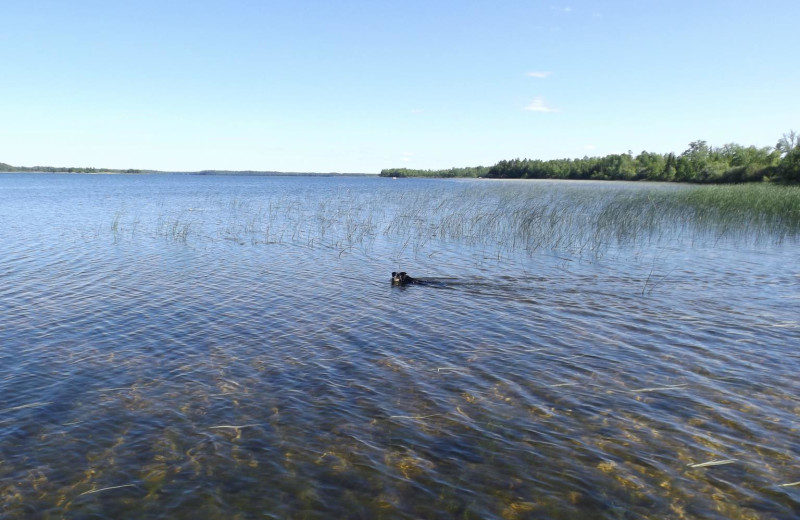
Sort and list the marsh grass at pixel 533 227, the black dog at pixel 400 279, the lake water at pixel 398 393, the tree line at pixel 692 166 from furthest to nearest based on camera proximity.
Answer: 1. the tree line at pixel 692 166
2. the marsh grass at pixel 533 227
3. the black dog at pixel 400 279
4. the lake water at pixel 398 393

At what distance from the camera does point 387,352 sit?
932 centimetres

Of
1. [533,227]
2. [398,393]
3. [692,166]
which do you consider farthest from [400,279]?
[692,166]

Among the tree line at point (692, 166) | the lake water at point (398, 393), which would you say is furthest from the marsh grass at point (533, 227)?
the tree line at point (692, 166)

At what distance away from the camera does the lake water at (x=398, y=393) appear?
5207 mm

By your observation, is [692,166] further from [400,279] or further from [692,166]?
[400,279]

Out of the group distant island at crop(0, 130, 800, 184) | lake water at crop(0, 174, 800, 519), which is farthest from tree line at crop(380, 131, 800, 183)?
lake water at crop(0, 174, 800, 519)

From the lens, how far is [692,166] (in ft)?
270

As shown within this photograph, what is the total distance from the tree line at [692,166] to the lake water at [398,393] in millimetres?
50848

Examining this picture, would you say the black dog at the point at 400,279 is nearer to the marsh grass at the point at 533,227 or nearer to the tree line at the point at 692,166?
the marsh grass at the point at 533,227

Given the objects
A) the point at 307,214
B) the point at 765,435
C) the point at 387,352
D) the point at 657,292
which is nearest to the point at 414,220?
the point at 307,214

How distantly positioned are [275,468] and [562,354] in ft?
19.1

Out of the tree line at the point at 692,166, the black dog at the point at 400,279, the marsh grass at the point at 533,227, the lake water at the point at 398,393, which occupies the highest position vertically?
the tree line at the point at 692,166

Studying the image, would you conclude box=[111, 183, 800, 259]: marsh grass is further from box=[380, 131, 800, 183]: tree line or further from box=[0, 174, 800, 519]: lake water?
Answer: box=[380, 131, 800, 183]: tree line

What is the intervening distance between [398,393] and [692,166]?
9184 cm
